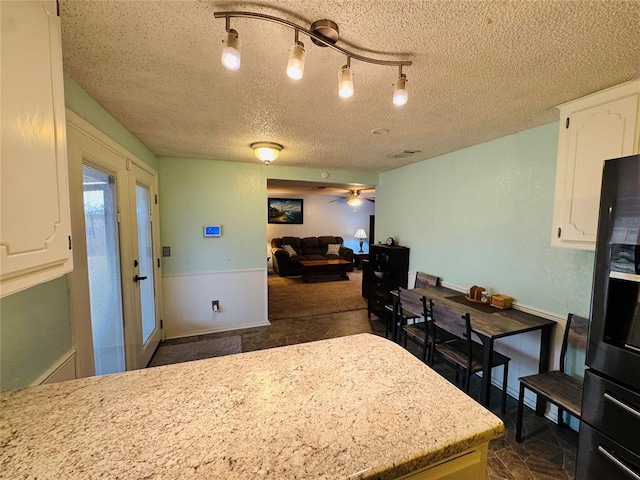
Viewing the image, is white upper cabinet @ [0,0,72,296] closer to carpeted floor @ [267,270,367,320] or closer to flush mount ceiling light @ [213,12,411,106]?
flush mount ceiling light @ [213,12,411,106]

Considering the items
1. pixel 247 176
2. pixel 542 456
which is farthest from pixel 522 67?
pixel 247 176

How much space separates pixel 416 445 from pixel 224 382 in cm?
69

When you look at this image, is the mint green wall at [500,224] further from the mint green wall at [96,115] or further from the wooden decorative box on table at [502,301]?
the mint green wall at [96,115]

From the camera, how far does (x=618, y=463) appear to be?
1.26 metres

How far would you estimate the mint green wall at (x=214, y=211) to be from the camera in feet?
11.2

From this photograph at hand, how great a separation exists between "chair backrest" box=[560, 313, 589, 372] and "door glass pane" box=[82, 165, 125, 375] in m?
3.30

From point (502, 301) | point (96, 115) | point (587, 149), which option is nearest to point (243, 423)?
point (96, 115)

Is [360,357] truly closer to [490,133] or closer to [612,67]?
[612,67]

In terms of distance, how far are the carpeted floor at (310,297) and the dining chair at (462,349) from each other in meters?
2.35

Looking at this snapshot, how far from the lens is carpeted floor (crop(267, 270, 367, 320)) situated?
455 cm

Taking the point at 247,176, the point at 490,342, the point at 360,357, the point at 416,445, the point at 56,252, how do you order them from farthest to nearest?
the point at 247,176 → the point at 490,342 → the point at 360,357 → the point at 56,252 → the point at 416,445

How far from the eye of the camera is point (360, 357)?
1.19 m

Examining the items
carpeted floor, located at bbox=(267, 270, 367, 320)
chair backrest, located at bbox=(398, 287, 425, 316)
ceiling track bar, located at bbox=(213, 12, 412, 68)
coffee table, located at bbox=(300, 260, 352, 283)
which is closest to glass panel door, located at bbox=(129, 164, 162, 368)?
carpeted floor, located at bbox=(267, 270, 367, 320)

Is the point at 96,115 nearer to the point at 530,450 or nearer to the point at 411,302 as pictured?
the point at 411,302
